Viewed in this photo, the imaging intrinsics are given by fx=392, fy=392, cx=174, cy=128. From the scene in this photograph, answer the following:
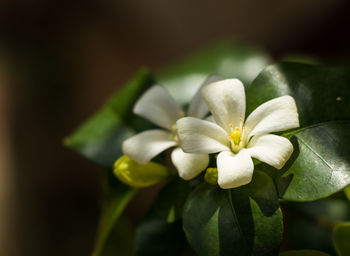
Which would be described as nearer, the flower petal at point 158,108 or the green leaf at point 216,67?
the flower petal at point 158,108

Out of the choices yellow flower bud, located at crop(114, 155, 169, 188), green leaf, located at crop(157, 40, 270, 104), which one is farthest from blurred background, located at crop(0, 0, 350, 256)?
yellow flower bud, located at crop(114, 155, 169, 188)

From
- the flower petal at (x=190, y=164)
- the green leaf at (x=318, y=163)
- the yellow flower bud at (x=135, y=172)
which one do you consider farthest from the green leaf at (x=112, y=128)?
the green leaf at (x=318, y=163)

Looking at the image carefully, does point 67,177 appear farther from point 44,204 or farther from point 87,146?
point 87,146

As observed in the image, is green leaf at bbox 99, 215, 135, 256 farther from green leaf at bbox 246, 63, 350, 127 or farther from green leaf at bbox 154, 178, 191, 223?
green leaf at bbox 246, 63, 350, 127

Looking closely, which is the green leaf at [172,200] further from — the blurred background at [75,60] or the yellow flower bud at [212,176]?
the blurred background at [75,60]

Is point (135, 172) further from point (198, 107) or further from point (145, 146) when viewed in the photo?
point (198, 107)
